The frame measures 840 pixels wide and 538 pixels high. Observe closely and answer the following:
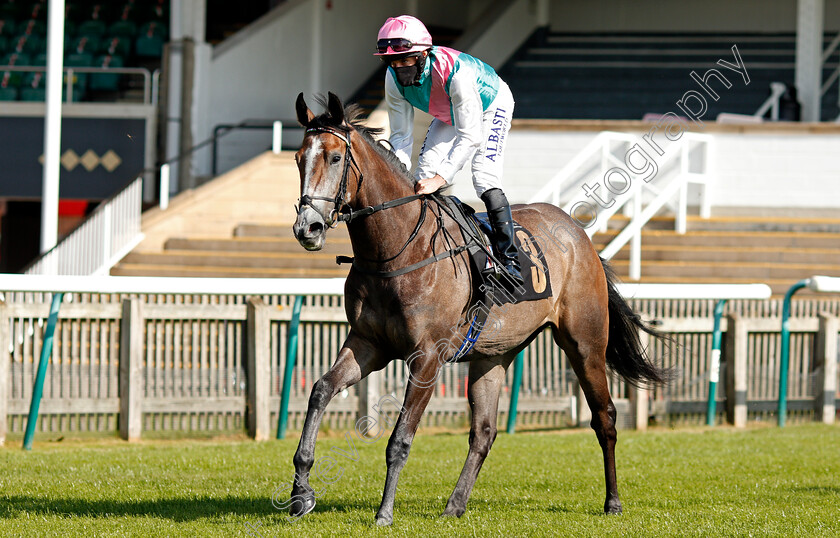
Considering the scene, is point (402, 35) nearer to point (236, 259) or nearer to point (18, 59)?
point (236, 259)

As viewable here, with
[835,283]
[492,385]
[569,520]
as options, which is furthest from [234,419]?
[835,283]

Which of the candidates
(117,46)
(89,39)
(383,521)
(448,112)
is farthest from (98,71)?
(383,521)

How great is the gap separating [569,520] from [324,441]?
3389 millimetres

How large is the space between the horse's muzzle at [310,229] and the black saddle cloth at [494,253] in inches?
43.2

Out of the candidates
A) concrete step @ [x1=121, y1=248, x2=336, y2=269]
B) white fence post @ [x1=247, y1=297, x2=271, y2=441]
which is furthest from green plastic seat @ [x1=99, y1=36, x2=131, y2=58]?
white fence post @ [x1=247, y1=297, x2=271, y2=441]

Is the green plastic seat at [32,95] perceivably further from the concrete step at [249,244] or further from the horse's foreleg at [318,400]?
the horse's foreleg at [318,400]

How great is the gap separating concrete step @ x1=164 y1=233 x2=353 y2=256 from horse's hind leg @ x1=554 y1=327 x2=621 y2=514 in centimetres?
835

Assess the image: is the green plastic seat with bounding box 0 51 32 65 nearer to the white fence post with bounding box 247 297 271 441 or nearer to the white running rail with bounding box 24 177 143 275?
the white running rail with bounding box 24 177 143 275

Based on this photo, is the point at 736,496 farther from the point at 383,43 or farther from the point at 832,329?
the point at 832,329

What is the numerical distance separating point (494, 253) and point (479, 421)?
91 centimetres

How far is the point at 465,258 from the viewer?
5711mm

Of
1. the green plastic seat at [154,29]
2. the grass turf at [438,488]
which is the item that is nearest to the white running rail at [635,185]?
the grass turf at [438,488]

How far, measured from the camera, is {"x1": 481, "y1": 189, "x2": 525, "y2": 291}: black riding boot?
5.82 m

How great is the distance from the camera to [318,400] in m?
5.23
